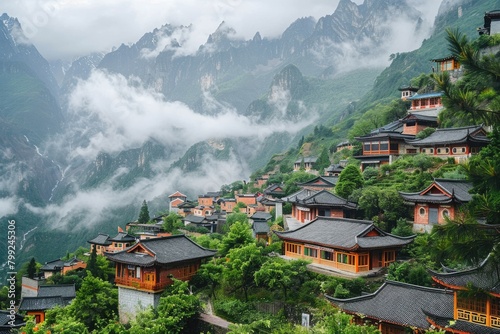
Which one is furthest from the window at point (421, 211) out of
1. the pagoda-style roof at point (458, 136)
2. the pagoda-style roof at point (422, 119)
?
the pagoda-style roof at point (422, 119)

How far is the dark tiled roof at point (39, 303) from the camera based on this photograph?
4231 cm

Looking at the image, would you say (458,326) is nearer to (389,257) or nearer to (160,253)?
(389,257)

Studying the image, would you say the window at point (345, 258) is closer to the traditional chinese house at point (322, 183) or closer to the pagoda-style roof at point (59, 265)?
the traditional chinese house at point (322, 183)

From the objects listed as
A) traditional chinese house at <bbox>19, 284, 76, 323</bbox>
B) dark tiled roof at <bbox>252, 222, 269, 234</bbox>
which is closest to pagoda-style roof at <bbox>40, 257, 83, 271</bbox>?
traditional chinese house at <bbox>19, 284, 76, 323</bbox>

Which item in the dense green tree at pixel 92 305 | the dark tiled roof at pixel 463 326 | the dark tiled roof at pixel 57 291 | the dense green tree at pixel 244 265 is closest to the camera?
the dark tiled roof at pixel 463 326

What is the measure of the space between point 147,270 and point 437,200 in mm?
22006

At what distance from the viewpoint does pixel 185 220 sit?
250 feet

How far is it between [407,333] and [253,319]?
9.30 m

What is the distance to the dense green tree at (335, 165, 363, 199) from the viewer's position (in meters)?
43.7

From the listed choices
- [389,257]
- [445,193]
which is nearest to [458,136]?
[445,193]

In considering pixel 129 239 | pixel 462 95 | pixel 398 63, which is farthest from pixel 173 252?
pixel 398 63

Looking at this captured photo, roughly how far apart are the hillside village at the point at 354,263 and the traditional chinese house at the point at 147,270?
94mm

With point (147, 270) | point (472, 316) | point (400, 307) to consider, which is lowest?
point (147, 270)

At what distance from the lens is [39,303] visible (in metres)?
43.0
